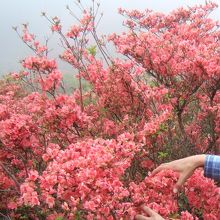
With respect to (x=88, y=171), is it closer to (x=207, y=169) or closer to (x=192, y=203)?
(x=207, y=169)

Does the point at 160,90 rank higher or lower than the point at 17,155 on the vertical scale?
higher

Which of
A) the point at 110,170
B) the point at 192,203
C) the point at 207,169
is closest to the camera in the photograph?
the point at 207,169

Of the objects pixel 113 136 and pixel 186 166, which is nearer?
pixel 186 166

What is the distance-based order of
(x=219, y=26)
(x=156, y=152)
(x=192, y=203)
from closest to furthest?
(x=192, y=203) < (x=156, y=152) < (x=219, y=26)

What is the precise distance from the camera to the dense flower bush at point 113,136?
307 centimetres

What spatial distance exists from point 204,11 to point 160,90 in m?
5.49

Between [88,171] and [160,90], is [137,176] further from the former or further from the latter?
[88,171]

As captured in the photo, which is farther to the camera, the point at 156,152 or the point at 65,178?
the point at 156,152

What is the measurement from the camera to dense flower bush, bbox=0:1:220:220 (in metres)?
3.07

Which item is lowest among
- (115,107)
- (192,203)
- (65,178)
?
(192,203)

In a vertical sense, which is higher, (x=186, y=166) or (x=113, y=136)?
(x=113, y=136)

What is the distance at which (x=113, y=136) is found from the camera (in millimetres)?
5668

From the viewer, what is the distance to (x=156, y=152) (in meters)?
5.27

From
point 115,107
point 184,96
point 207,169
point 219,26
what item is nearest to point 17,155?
point 115,107
